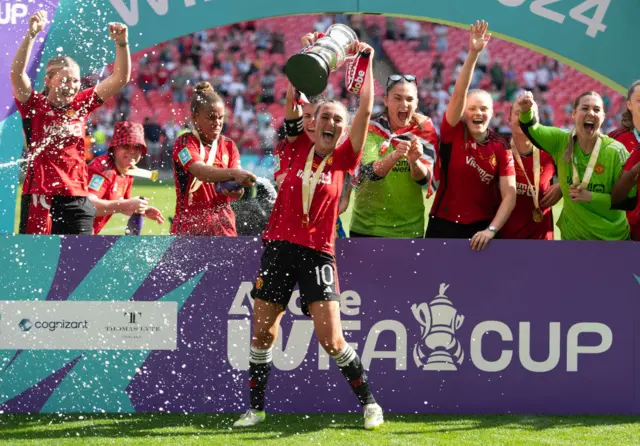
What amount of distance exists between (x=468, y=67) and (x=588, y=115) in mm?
841

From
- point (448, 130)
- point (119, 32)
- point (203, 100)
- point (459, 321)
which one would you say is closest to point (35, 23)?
point (119, 32)

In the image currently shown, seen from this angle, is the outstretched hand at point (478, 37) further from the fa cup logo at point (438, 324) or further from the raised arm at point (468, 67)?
the fa cup logo at point (438, 324)

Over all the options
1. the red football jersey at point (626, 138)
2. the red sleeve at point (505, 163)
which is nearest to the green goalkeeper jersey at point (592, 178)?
the red sleeve at point (505, 163)

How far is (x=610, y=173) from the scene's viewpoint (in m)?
5.46

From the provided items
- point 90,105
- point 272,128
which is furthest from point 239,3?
point 272,128

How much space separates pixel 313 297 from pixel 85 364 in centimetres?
140

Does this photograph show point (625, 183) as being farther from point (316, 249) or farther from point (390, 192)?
point (316, 249)

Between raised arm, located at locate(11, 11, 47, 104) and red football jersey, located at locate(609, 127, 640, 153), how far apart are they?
12.4 feet

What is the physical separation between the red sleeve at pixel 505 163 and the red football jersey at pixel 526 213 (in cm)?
27

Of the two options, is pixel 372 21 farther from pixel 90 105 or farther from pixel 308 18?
pixel 90 105

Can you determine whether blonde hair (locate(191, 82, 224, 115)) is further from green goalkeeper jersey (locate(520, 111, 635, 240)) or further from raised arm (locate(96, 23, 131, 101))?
green goalkeeper jersey (locate(520, 111, 635, 240))

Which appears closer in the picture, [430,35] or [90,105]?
[90,105]

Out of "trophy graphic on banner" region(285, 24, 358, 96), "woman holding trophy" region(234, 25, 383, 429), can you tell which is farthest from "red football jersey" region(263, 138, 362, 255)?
"trophy graphic on banner" region(285, 24, 358, 96)

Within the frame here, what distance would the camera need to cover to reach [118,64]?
5523 mm
